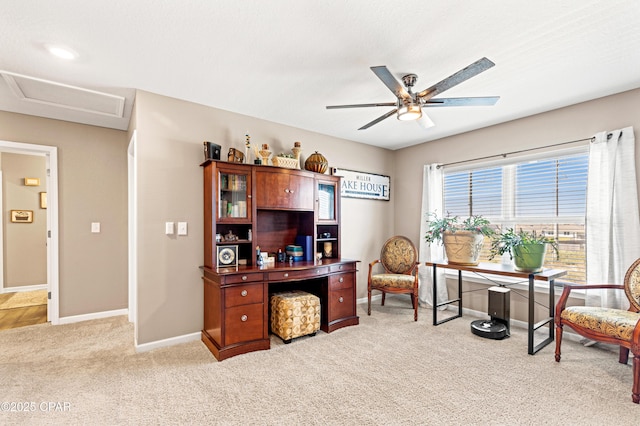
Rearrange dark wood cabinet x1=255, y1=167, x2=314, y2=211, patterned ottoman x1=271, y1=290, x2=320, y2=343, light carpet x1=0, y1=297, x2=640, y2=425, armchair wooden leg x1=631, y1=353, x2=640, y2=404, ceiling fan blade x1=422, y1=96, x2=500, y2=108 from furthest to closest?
dark wood cabinet x1=255, y1=167, x2=314, y2=211
patterned ottoman x1=271, y1=290, x2=320, y2=343
ceiling fan blade x1=422, y1=96, x2=500, y2=108
armchair wooden leg x1=631, y1=353, x2=640, y2=404
light carpet x1=0, y1=297, x2=640, y2=425

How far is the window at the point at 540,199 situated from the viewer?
10.7 ft

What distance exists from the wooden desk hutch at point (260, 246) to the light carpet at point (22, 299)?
3.47m

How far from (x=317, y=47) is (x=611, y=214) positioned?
10.6ft

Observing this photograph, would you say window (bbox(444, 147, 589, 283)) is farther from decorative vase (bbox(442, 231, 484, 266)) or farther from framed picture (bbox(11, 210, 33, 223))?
framed picture (bbox(11, 210, 33, 223))

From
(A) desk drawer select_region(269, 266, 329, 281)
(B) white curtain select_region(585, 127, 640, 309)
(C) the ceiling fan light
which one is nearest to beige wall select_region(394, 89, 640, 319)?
(B) white curtain select_region(585, 127, 640, 309)

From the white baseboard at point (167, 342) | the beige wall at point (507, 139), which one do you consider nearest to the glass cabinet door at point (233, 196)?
the white baseboard at point (167, 342)

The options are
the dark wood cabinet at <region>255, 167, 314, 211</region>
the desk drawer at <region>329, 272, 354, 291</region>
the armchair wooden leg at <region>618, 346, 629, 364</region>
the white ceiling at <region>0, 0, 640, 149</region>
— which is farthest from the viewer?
the desk drawer at <region>329, 272, 354, 291</region>

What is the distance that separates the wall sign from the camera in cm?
448

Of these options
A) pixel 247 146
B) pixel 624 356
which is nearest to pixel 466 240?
pixel 624 356

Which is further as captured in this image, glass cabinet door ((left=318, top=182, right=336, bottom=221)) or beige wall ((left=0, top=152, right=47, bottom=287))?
beige wall ((left=0, top=152, right=47, bottom=287))

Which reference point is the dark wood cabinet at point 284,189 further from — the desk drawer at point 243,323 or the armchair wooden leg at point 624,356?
the armchair wooden leg at point 624,356

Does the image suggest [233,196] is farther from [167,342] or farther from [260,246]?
[167,342]

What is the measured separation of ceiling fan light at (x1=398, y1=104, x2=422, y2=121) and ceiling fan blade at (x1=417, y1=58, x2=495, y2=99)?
102 mm

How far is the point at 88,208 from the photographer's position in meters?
3.83
